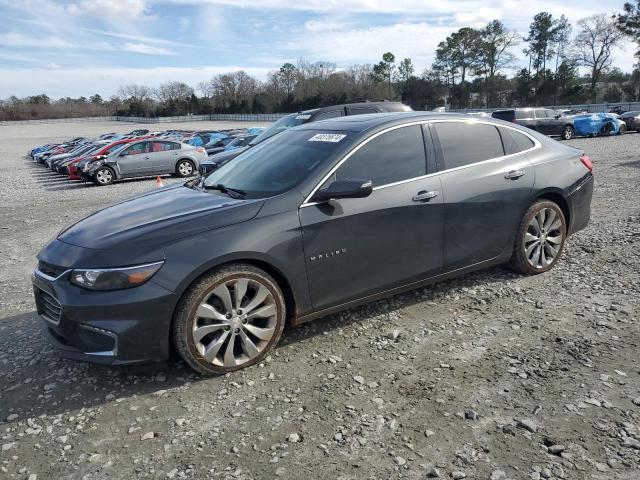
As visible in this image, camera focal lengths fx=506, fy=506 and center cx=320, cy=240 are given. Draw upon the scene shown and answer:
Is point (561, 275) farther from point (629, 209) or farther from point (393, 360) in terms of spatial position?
point (629, 209)

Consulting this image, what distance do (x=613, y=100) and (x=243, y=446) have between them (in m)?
70.1

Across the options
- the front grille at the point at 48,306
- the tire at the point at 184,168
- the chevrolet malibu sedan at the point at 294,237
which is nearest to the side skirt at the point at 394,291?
the chevrolet malibu sedan at the point at 294,237

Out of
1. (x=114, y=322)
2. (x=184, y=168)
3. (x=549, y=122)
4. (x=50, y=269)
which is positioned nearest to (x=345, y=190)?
(x=114, y=322)

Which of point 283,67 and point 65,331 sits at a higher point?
point 283,67

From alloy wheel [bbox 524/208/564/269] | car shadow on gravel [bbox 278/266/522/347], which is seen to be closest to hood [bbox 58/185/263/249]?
car shadow on gravel [bbox 278/266/522/347]

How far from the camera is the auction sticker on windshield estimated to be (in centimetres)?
416

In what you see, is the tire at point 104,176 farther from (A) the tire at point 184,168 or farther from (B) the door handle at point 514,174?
(B) the door handle at point 514,174

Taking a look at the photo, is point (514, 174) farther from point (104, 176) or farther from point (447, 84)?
point (447, 84)

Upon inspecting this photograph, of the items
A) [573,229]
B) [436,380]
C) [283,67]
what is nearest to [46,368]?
[436,380]

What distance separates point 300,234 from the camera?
3.64 meters

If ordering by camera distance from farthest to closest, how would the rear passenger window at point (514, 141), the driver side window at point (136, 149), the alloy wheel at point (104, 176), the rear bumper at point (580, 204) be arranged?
the driver side window at point (136, 149) < the alloy wheel at point (104, 176) < the rear bumper at point (580, 204) < the rear passenger window at point (514, 141)

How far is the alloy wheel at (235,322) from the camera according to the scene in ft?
11.1

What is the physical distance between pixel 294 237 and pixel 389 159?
1131mm

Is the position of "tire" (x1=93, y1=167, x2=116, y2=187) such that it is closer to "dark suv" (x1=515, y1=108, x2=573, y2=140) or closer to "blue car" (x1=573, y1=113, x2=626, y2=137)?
"dark suv" (x1=515, y1=108, x2=573, y2=140)
